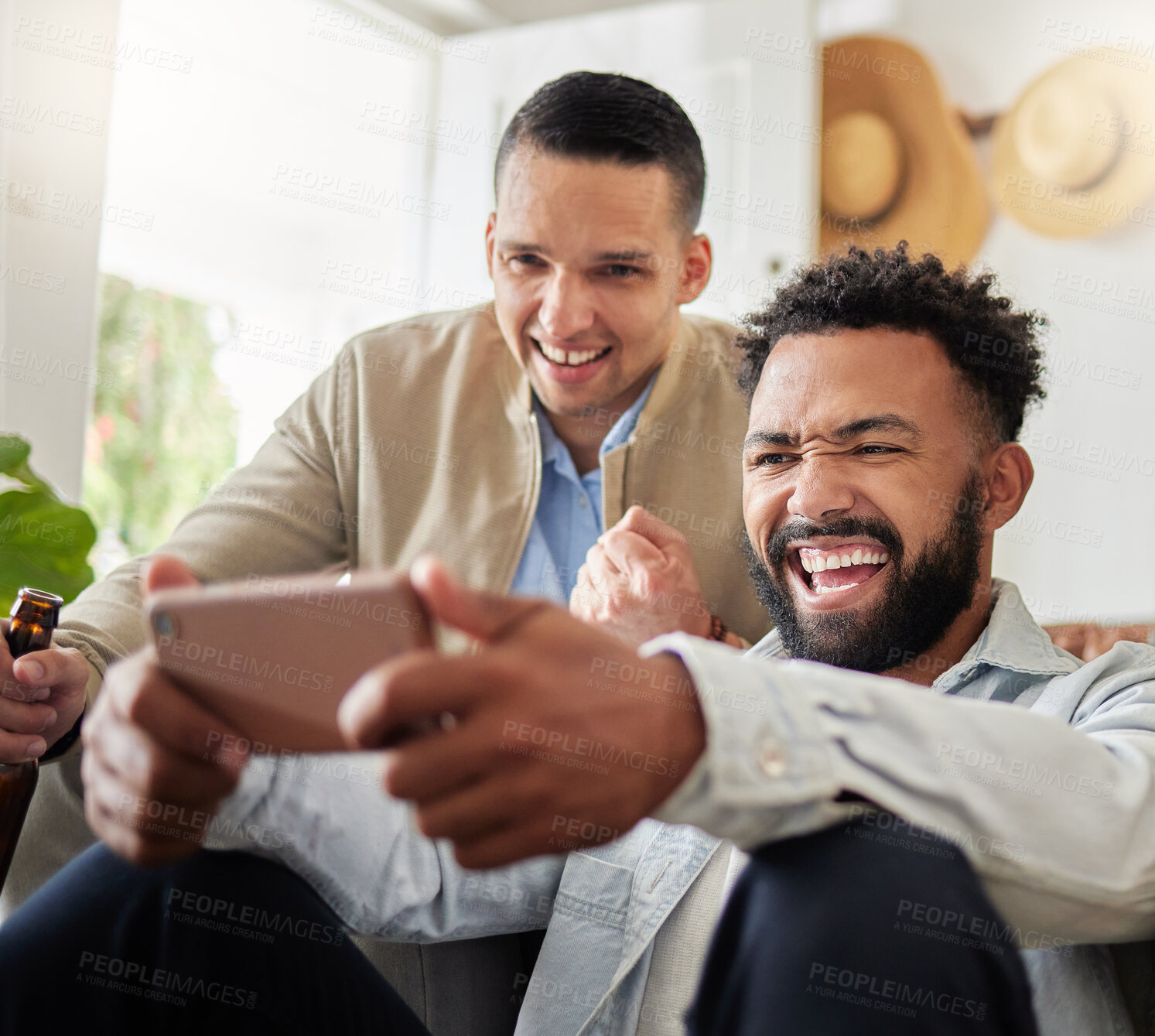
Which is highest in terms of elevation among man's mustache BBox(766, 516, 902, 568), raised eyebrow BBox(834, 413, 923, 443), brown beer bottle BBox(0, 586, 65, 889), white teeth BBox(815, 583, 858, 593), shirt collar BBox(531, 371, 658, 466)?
shirt collar BBox(531, 371, 658, 466)

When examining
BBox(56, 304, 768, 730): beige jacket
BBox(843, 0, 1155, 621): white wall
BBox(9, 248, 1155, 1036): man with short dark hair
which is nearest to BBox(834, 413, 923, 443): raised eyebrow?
BBox(9, 248, 1155, 1036): man with short dark hair

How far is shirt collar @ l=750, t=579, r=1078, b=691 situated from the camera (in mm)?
938

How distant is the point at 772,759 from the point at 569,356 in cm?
113

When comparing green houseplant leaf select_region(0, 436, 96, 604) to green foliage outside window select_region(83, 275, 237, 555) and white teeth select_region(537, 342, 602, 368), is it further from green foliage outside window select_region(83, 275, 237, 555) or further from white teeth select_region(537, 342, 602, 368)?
green foliage outside window select_region(83, 275, 237, 555)

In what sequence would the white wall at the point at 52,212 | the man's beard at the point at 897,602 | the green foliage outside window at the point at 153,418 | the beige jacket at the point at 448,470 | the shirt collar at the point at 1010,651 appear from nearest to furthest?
the shirt collar at the point at 1010,651 → the man's beard at the point at 897,602 → the beige jacket at the point at 448,470 → the white wall at the point at 52,212 → the green foliage outside window at the point at 153,418

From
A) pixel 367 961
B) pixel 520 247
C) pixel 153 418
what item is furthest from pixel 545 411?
pixel 153 418

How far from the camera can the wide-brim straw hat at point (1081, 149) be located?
2.42 metres

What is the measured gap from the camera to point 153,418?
343 centimetres

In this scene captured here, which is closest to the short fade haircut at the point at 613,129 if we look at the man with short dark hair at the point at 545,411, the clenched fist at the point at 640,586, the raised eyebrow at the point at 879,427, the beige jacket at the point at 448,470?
the man with short dark hair at the point at 545,411

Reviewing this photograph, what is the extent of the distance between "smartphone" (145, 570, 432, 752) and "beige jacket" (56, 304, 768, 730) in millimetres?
946

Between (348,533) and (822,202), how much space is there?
161cm

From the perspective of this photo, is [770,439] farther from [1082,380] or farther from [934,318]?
[1082,380]

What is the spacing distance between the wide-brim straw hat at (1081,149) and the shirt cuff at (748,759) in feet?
7.43

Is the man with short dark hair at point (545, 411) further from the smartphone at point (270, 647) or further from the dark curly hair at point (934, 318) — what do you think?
the smartphone at point (270, 647)
